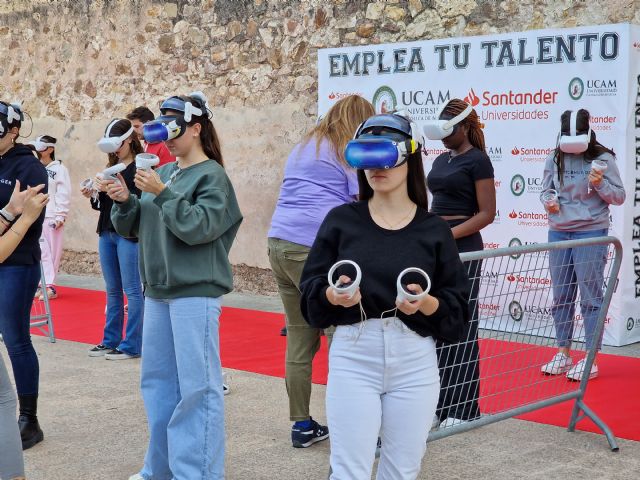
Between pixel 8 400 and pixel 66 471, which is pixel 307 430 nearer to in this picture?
pixel 66 471

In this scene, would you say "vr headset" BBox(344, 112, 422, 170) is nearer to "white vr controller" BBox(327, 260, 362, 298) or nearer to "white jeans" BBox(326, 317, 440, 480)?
"white vr controller" BBox(327, 260, 362, 298)

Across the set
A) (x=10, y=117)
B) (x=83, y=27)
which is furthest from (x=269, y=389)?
(x=83, y=27)

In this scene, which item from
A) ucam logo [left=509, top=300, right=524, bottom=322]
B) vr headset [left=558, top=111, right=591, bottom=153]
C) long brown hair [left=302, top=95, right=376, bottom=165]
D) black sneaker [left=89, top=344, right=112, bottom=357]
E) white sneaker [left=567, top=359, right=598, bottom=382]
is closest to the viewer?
ucam logo [left=509, top=300, right=524, bottom=322]

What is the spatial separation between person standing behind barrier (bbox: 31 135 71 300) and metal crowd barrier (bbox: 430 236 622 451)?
20.6ft

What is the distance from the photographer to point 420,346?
3.19 meters

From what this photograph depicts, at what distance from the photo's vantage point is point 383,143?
10.4ft

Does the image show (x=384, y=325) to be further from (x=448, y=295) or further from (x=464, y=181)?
(x=464, y=181)

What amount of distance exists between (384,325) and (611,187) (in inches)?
149

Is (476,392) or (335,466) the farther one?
(476,392)

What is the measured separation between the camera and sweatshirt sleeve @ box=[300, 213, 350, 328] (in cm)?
321

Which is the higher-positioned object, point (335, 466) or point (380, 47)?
point (380, 47)

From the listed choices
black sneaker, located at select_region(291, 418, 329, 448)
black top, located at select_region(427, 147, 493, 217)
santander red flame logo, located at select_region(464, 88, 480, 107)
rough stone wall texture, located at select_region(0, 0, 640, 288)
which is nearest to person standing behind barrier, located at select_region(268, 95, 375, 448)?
black sneaker, located at select_region(291, 418, 329, 448)

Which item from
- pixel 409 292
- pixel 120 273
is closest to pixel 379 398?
pixel 409 292

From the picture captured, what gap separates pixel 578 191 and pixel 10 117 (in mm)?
3718
